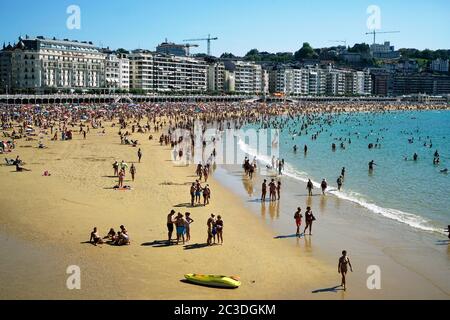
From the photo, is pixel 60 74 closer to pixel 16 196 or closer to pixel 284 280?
pixel 16 196

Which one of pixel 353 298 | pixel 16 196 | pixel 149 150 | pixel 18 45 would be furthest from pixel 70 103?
pixel 353 298

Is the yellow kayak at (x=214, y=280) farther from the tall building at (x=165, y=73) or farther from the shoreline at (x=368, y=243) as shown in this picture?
the tall building at (x=165, y=73)

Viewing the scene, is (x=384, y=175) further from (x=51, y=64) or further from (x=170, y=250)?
(x=51, y=64)

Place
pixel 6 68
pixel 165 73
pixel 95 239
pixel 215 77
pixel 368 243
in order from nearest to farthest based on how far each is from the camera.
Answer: pixel 95 239 < pixel 368 243 < pixel 6 68 < pixel 165 73 < pixel 215 77

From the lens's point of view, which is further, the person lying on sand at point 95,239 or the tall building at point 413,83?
the tall building at point 413,83

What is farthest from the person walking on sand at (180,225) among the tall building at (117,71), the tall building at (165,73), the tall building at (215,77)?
the tall building at (215,77)

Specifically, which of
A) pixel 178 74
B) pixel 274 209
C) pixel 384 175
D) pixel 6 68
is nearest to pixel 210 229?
pixel 274 209

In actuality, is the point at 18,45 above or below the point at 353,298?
above
